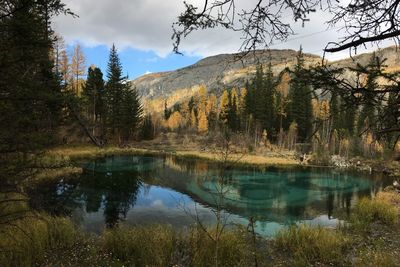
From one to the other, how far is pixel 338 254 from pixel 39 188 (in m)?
15.2

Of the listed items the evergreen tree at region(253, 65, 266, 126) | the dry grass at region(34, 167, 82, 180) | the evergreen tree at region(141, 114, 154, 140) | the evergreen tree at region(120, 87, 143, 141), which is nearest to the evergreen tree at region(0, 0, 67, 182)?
the dry grass at region(34, 167, 82, 180)

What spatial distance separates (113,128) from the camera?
50938 millimetres

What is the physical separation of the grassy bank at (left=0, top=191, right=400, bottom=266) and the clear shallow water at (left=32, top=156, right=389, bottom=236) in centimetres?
89

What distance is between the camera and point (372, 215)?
44.9ft

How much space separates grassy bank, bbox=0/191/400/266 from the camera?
24.4ft

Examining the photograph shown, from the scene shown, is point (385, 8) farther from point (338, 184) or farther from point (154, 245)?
point (338, 184)

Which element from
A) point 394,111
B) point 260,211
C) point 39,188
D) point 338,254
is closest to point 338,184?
point 260,211

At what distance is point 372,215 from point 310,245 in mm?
6448

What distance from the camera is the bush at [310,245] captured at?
837 cm

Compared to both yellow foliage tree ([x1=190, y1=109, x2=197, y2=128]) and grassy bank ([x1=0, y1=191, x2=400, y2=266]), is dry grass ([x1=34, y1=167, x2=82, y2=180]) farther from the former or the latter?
yellow foliage tree ([x1=190, y1=109, x2=197, y2=128])

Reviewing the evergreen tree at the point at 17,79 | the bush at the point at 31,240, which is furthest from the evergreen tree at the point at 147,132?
the evergreen tree at the point at 17,79

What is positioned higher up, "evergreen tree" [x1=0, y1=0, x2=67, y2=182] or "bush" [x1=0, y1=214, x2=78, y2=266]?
"evergreen tree" [x1=0, y1=0, x2=67, y2=182]

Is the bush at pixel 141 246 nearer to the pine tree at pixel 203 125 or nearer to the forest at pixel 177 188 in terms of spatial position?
the forest at pixel 177 188

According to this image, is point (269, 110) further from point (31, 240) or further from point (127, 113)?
point (31, 240)
